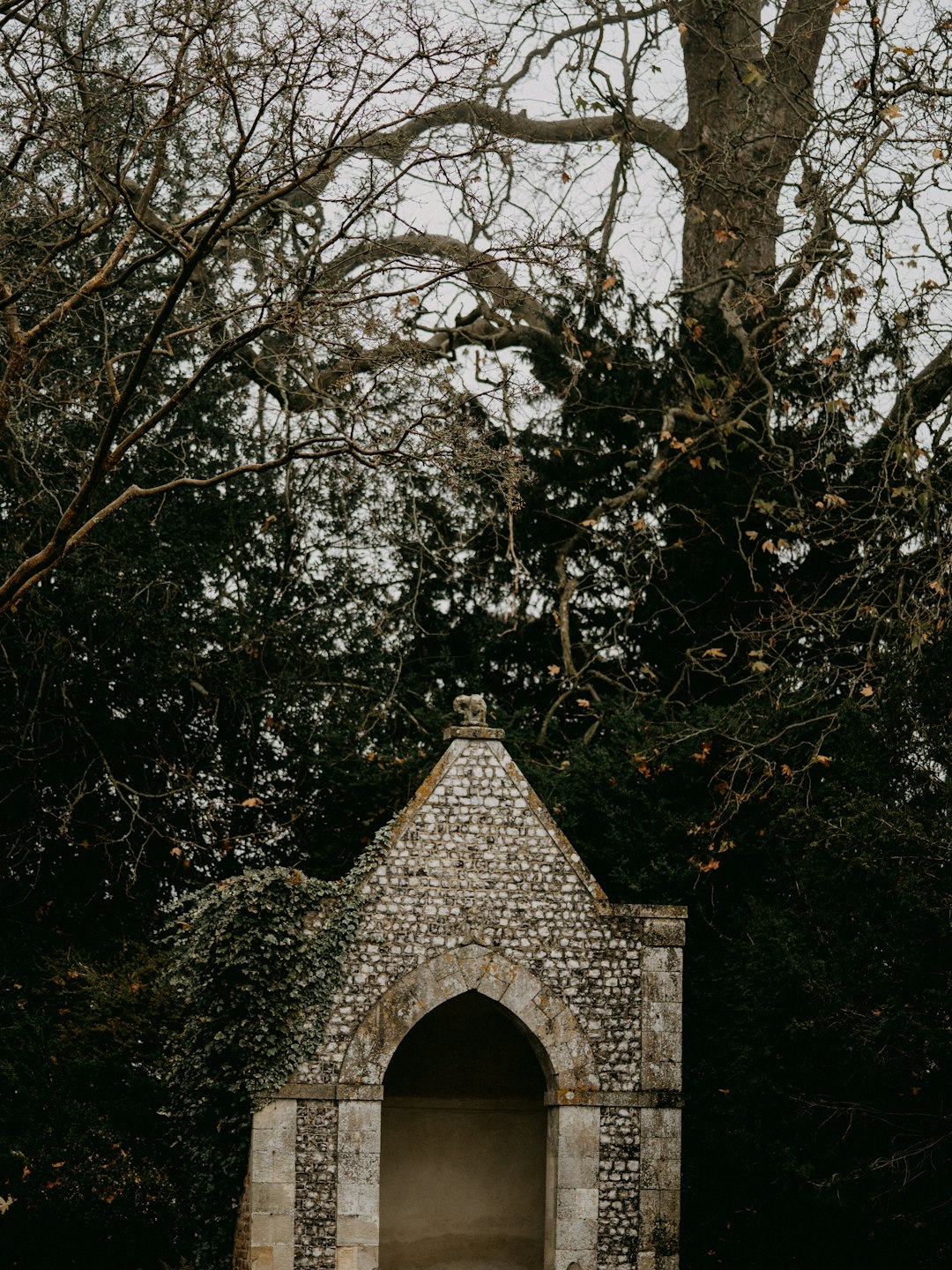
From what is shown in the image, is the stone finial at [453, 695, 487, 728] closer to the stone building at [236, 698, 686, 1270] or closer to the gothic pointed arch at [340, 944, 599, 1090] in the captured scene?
the stone building at [236, 698, 686, 1270]

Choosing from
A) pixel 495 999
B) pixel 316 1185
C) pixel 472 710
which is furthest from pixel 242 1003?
pixel 472 710

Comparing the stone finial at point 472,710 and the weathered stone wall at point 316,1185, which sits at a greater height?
the stone finial at point 472,710

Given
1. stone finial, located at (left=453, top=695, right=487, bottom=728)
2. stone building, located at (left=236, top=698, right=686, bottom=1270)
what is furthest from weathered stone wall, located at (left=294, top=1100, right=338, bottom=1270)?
stone finial, located at (left=453, top=695, right=487, bottom=728)

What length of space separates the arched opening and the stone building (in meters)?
2.19

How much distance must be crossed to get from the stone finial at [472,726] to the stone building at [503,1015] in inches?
0.6

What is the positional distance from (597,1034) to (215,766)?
260 inches

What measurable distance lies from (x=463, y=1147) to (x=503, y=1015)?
8.97ft

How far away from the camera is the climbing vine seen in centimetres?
1173

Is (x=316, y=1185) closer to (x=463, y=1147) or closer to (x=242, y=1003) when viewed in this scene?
(x=242, y=1003)

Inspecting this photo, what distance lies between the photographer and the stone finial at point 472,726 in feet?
40.9

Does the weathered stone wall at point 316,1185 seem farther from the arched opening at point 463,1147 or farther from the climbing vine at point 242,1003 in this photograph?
the arched opening at point 463,1147

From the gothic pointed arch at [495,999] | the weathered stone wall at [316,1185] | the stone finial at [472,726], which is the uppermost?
the stone finial at [472,726]

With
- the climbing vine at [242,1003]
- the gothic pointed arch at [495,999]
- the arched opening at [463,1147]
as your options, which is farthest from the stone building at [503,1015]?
the arched opening at [463,1147]

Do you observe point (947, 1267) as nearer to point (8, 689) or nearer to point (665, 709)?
point (665, 709)
